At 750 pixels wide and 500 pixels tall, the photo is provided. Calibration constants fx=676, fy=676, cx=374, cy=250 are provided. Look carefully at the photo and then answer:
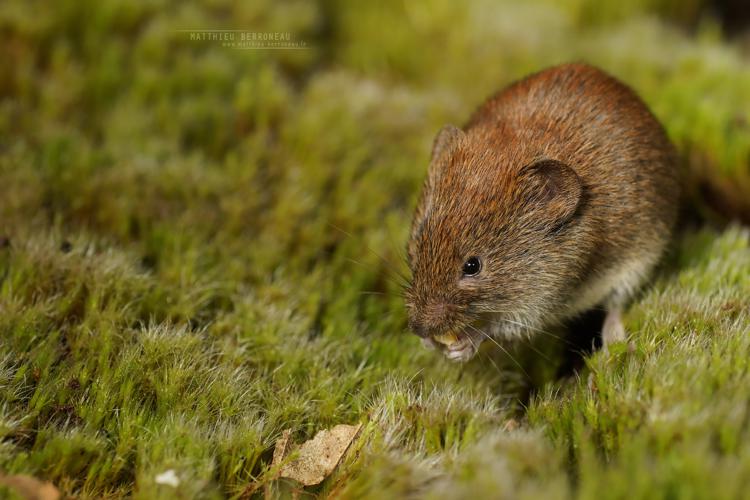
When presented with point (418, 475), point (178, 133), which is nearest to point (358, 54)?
point (178, 133)

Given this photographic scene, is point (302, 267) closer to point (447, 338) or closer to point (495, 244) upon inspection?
point (447, 338)

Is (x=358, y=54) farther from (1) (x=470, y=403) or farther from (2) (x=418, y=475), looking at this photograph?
(2) (x=418, y=475)

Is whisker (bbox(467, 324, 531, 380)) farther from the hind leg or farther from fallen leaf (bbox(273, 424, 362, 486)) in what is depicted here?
fallen leaf (bbox(273, 424, 362, 486))

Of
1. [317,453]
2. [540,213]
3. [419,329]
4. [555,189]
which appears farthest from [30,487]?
[555,189]

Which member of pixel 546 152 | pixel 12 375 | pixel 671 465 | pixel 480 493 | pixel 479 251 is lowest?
pixel 12 375

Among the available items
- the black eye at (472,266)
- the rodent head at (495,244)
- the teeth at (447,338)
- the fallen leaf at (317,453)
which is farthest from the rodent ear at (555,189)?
the fallen leaf at (317,453)

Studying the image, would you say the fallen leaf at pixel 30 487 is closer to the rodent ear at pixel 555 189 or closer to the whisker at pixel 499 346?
the whisker at pixel 499 346
